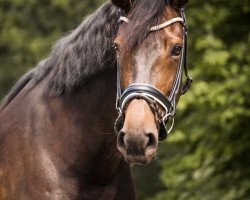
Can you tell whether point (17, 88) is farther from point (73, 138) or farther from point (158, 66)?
point (158, 66)

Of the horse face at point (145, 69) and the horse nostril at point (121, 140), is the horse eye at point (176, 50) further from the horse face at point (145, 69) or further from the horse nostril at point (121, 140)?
the horse nostril at point (121, 140)

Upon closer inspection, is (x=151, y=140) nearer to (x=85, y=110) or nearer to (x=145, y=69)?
(x=145, y=69)

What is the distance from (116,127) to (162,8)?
2.67 feet

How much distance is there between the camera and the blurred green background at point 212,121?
28.3 ft

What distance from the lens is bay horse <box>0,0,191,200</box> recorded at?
4691 mm

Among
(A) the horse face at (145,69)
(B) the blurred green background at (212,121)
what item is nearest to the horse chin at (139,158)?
(A) the horse face at (145,69)

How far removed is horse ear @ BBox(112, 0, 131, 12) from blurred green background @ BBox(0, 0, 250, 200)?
152 inches

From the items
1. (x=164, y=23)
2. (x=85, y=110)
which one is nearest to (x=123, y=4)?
(x=164, y=23)

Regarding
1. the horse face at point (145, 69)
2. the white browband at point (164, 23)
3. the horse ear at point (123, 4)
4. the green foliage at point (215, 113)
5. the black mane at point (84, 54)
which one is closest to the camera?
the horse face at point (145, 69)

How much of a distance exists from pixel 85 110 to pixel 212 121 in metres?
3.97

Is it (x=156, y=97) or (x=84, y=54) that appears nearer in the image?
(x=156, y=97)

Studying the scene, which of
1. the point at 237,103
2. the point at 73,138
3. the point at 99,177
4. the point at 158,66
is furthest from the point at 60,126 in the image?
the point at 237,103

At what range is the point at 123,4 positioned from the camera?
15.7 feet

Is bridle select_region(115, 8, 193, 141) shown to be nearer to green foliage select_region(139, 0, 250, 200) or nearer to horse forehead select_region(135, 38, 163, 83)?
horse forehead select_region(135, 38, 163, 83)
